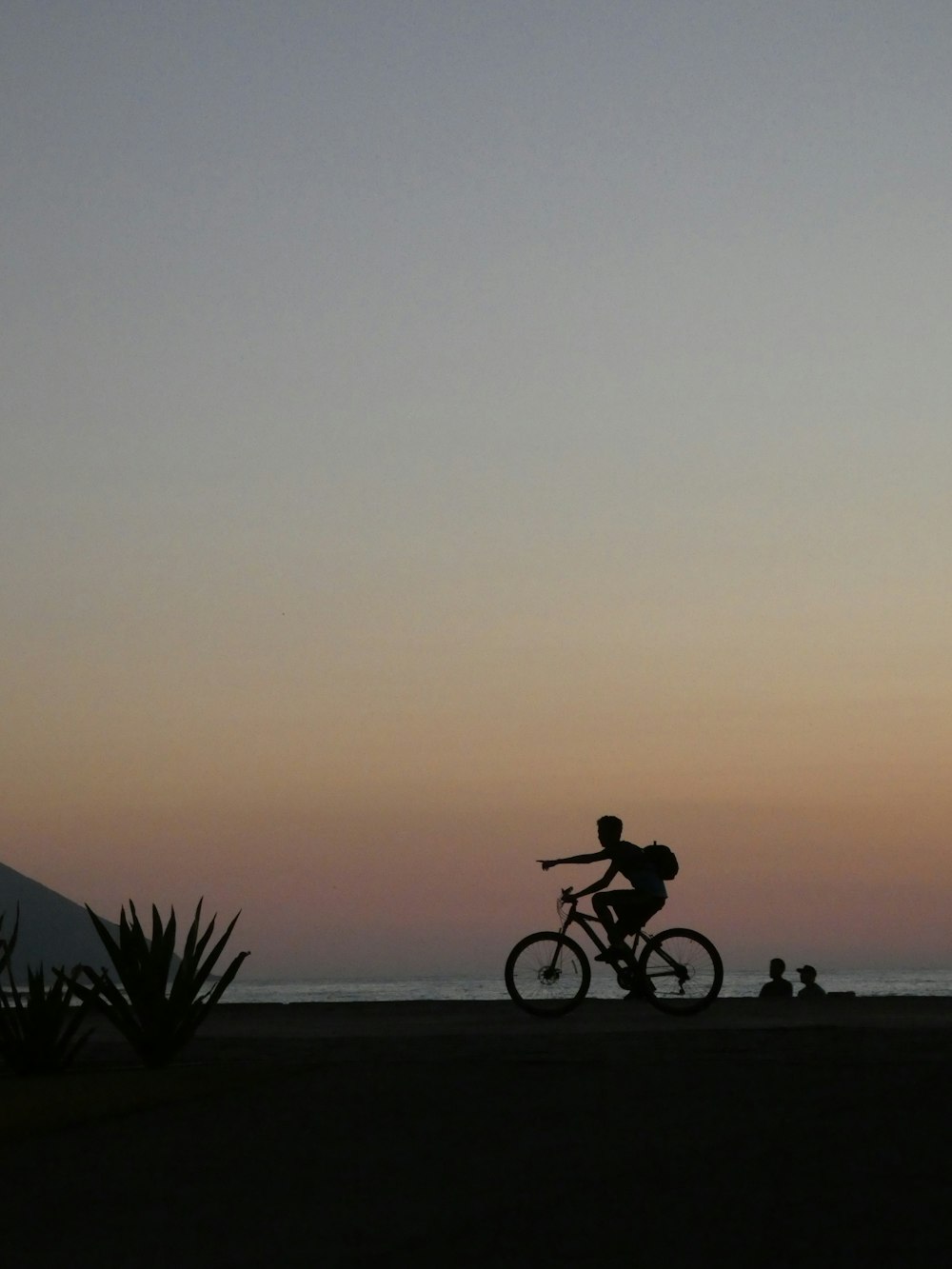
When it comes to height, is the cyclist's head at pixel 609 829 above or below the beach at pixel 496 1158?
above

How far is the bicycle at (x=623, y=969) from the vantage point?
1480 centimetres

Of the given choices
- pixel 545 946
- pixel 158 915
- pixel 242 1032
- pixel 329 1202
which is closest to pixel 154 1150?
pixel 329 1202

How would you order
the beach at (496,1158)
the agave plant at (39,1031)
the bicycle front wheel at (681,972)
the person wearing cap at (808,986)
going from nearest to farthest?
1. the beach at (496,1158)
2. the agave plant at (39,1031)
3. the bicycle front wheel at (681,972)
4. the person wearing cap at (808,986)

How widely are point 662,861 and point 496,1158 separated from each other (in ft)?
29.8

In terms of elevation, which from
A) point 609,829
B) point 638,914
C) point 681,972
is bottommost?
point 681,972

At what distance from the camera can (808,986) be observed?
62.2ft

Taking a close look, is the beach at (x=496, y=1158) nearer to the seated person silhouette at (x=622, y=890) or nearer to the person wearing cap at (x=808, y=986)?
the seated person silhouette at (x=622, y=890)

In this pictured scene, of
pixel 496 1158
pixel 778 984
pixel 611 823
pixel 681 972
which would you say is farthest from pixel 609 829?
pixel 496 1158

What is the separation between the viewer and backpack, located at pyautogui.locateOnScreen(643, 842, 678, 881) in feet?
49.1

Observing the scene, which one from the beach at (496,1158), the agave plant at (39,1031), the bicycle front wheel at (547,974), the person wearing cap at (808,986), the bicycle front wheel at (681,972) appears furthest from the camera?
the person wearing cap at (808,986)

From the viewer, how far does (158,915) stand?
10789 millimetres

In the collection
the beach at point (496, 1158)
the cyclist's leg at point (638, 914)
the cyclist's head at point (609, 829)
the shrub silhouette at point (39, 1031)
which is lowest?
the beach at point (496, 1158)

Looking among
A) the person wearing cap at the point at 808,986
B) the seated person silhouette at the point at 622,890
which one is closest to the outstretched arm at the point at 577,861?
the seated person silhouette at the point at 622,890

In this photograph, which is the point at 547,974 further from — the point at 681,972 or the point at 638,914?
the point at 681,972
